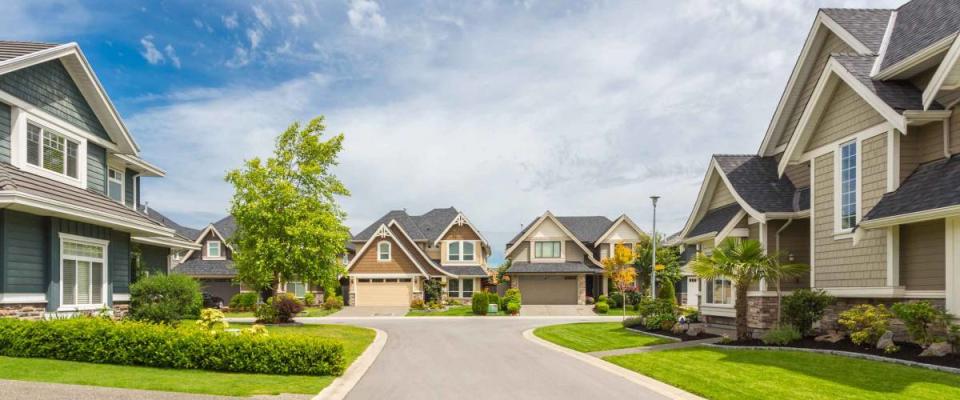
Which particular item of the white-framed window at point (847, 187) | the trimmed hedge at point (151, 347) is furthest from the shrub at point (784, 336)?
the trimmed hedge at point (151, 347)

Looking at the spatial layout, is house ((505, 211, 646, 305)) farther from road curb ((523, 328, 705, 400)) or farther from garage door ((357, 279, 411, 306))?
road curb ((523, 328, 705, 400))

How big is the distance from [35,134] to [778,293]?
20.1m

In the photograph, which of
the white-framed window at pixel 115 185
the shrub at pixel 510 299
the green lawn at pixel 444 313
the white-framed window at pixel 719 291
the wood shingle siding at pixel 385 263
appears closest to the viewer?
the white-framed window at pixel 115 185

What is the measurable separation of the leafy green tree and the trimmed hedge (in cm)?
1542

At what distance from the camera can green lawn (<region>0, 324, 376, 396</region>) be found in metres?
11.5

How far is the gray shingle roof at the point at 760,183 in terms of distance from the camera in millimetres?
22047

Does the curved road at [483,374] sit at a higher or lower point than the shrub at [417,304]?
higher

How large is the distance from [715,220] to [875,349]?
387 inches

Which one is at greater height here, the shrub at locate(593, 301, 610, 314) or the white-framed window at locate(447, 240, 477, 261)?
the white-framed window at locate(447, 240, 477, 261)

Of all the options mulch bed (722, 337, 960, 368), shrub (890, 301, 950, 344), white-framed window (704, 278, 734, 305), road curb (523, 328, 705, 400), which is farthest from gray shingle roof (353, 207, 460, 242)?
shrub (890, 301, 950, 344)

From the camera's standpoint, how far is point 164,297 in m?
21.3

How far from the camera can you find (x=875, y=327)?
52.3 ft

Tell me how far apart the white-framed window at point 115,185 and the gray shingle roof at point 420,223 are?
92.3ft

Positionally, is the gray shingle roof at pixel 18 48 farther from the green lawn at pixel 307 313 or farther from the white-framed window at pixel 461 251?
the white-framed window at pixel 461 251
